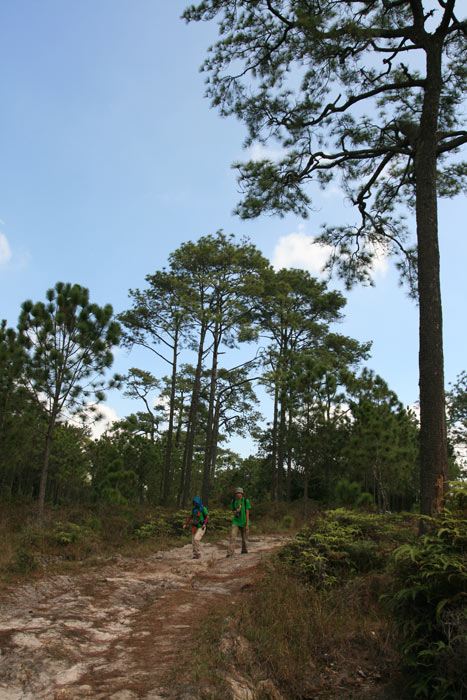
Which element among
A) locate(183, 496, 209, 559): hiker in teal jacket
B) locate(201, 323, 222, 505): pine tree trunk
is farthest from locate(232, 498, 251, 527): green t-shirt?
locate(201, 323, 222, 505): pine tree trunk

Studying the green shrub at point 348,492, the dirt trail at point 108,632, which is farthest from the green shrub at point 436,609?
the green shrub at point 348,492

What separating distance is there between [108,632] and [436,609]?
3450mm

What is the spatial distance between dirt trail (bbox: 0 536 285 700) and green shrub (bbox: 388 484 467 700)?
1.73 metres

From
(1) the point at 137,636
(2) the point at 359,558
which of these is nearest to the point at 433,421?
(2) the point at 359,558

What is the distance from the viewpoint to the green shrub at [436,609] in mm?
3086

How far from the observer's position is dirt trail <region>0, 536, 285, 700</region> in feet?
11.6

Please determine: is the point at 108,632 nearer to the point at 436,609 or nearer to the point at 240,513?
the point at 436,609

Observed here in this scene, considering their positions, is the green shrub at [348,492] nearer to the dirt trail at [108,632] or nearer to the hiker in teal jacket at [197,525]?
the hiker in teal jacket at [197,525]

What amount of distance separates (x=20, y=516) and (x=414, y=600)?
13.0m

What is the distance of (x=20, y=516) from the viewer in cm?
1353

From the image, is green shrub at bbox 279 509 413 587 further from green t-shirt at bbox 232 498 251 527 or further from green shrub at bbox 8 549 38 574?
green shrub at bbox 8 549 38 574

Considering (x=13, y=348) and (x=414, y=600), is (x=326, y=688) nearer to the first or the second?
(x=414, y=600)

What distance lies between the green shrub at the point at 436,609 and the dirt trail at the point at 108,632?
173cm

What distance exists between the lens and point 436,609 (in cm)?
334
